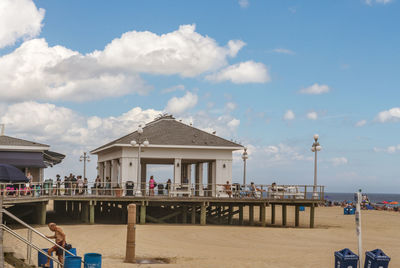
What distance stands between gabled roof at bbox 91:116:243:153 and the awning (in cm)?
412

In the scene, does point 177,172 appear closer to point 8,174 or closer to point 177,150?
point 177,150

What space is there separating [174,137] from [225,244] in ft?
34.3

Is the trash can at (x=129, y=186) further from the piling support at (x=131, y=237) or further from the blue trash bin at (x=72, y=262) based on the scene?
the blue trash bin at (x=72, y=262)

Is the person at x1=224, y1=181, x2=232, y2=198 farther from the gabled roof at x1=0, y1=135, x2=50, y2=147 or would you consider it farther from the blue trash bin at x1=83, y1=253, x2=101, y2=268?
the blue trash bin at x1=83, y1=253, x2=101, y2=268

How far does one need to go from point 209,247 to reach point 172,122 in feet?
44.6

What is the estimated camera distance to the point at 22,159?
30406 millimetres

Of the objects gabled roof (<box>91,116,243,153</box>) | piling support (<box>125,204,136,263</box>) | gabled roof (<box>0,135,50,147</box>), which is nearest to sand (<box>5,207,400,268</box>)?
piling support (<box>125,204,136,263</box>)

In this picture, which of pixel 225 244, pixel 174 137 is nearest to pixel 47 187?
pixel 174 137

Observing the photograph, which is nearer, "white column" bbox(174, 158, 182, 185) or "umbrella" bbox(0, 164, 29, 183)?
"umbrella" bbox(0, 164, 29, 183)

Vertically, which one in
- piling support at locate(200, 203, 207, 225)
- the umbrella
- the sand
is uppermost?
the umbrella

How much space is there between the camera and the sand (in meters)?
17.7

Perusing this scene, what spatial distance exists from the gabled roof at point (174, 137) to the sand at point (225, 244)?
5.19m

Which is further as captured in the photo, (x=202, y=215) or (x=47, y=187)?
(x=202, y=215)

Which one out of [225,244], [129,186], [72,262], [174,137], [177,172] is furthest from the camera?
[174,137]
